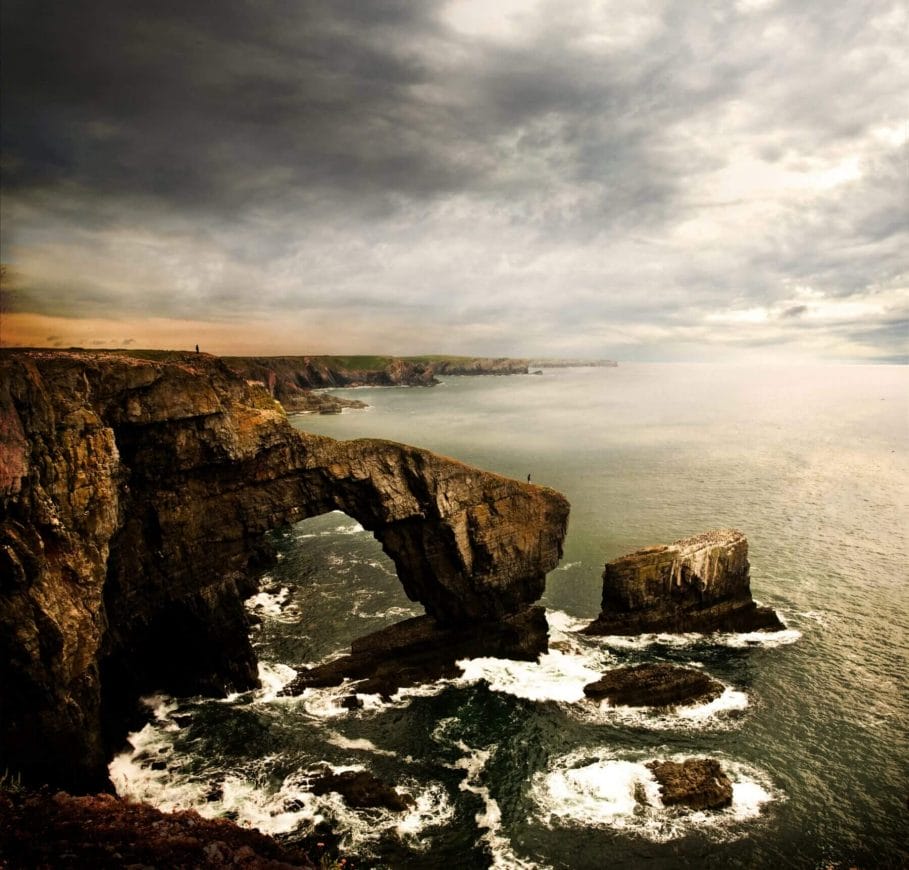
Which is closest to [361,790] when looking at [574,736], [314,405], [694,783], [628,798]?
[574,736]

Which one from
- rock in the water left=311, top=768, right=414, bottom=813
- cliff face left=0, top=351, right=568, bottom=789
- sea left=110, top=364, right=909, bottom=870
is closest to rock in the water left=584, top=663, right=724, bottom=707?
sea left=110, top=364, right=909, bottom=870

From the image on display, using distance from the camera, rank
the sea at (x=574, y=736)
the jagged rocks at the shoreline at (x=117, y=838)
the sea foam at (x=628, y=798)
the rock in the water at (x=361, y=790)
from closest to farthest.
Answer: the jagged rocks at the shoreline at (x=117, y=838) < the sea at (x=574, y=736) < the sea foam at (x=628, y=798) < the rock in the water at (x=361, y=790)

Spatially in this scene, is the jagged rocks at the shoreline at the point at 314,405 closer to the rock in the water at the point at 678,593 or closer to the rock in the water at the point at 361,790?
the rock in the water at the point at 678,593

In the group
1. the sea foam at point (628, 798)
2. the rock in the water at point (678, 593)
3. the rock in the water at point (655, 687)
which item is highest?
the rock in the water at point (678, 593)

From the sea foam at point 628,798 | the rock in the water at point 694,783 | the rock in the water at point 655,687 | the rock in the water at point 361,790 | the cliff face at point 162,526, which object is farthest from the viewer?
the rock in the water at point 655,687

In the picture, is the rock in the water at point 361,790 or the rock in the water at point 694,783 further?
the rock in the water at point 694,783

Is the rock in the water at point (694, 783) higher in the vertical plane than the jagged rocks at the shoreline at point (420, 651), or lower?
lower

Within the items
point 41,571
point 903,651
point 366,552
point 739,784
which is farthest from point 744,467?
point 41,571

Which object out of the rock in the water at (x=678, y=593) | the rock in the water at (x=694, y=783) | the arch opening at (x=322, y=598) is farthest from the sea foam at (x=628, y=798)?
the arch opening at (x=322, y=598)
